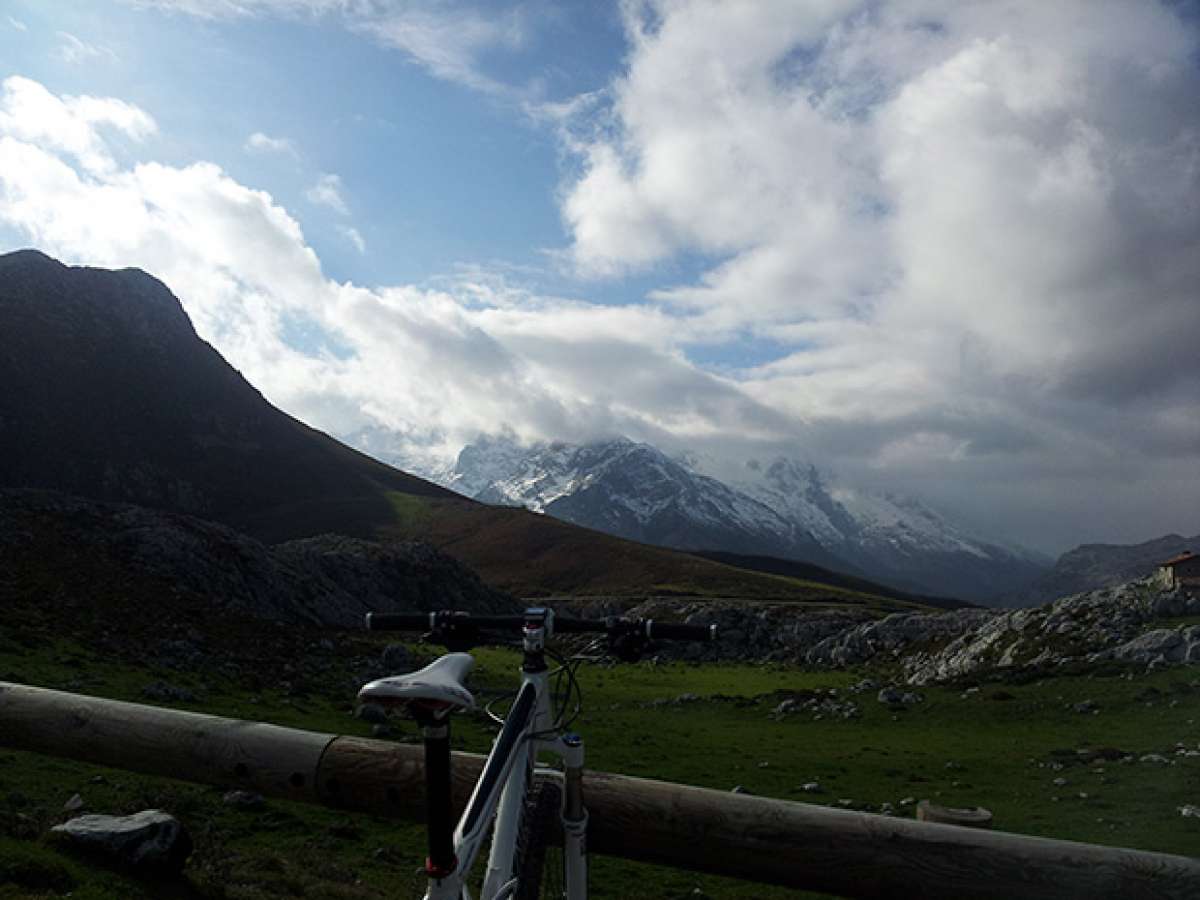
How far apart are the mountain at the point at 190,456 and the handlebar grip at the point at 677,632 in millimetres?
130516

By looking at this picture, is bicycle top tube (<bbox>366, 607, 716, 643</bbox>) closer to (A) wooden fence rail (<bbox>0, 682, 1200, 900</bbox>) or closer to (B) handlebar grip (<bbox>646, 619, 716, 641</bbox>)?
(B) handlebar grip (<bbox>646, 619, 716, 641</bbox>)

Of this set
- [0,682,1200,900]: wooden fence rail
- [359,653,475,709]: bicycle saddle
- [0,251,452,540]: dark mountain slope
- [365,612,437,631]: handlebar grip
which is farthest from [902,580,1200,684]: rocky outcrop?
[0,251,452,540]: dark mountain slope

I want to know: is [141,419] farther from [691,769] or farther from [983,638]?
[691,769]

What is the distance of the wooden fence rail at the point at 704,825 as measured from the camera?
485 cm

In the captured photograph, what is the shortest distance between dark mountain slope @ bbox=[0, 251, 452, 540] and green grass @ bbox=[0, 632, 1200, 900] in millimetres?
125443

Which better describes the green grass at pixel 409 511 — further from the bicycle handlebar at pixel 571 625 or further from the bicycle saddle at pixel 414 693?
the bicycle saddle at pixel 414 693

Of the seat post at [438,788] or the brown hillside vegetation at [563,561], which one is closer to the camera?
the seat post at [438,788]

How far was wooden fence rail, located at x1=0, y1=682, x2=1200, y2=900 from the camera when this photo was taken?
4848mm

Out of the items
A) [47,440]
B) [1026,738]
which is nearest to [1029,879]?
[1026,738]

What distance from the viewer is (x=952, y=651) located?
51.6m

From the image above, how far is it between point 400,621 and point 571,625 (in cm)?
114

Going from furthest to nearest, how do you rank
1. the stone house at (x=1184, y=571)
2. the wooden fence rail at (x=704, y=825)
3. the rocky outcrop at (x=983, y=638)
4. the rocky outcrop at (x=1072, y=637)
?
the stone house at (x=1184, y=571), the rocky outcrop at (x=983, y=638), the rocky outcrop at (x=1072, y=637), the wooden fence rail at (x=704, y=825)

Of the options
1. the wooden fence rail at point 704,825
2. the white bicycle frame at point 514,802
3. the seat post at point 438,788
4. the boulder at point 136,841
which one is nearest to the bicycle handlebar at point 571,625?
the white bicycle frame at point 514,802

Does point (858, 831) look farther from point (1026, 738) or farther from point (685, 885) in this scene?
point (1026, 738)
